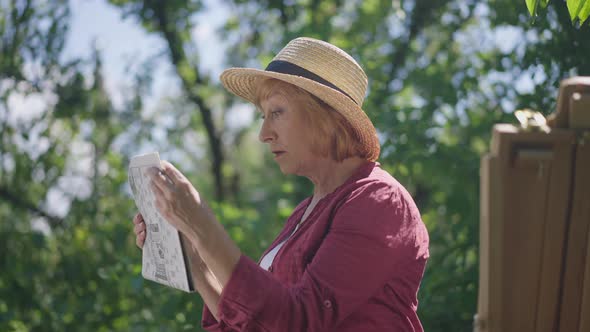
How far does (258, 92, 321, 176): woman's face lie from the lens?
7.05 feet

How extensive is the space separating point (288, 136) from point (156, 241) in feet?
1.53

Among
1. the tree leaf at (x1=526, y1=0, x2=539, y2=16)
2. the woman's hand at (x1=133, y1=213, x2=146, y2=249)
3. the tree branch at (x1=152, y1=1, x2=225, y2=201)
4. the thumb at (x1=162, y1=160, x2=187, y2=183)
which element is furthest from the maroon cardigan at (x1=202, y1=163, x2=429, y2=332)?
the tree branch at (x1=152, y1=1, x2=225, y2=201)

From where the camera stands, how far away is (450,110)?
18.3 feet

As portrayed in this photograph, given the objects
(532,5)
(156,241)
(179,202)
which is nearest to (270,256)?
(156,241)

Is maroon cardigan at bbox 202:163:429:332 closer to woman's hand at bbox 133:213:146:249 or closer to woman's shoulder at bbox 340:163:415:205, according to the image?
woman's shoulder at bbox 340:163:415:205

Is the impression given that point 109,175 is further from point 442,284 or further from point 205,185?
point 205,185

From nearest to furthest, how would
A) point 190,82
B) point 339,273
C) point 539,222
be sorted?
point 539,222, point 339,273, point 190,82

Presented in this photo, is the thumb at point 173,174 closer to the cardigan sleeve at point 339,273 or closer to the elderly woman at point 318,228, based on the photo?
the elderly woman at point 318,228

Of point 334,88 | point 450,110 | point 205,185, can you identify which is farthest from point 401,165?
point 205,185

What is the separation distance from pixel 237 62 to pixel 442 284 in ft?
27.9

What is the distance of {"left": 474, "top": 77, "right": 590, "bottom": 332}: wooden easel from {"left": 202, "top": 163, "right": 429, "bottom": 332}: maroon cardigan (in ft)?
0.84

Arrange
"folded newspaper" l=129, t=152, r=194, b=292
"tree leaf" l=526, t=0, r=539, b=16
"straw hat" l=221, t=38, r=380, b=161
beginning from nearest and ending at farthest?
1. "folded newspaper" l=129, t=152, r=194, b=292
2. "tree leaf" l=526, t=0, r=539, b=16
3. "straw hat" l=221, t=38, r=380, b=161

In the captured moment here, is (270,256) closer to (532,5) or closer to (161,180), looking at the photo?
(161,180)

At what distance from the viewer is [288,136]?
2.15 m
